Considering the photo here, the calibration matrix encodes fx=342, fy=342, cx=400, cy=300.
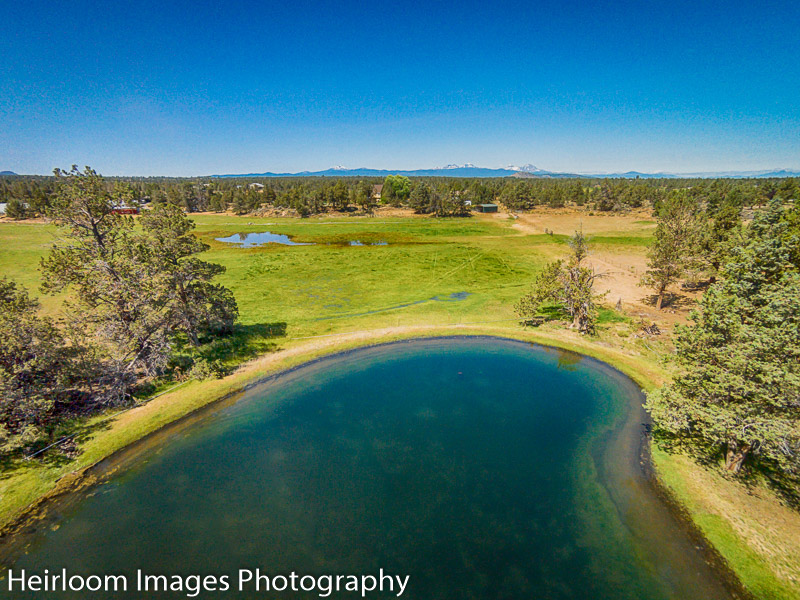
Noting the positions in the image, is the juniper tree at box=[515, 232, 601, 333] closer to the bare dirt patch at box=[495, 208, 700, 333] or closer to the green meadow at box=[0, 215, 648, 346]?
the green meadow at box=[0, 215, 648, 346]

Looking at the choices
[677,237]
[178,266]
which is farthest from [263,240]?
[677,237]

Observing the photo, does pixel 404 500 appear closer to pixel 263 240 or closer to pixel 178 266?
pixel 178 266

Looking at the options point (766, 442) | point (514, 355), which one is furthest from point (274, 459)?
point (766, 442)

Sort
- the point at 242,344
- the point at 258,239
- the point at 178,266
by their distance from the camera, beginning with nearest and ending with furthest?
the point at 178,266 < the point at 242,344 < the point at 258,239

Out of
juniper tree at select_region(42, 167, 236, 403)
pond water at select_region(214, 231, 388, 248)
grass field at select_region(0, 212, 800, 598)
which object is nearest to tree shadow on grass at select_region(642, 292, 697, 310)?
grass field at select_region(0, 212, 800, 598)

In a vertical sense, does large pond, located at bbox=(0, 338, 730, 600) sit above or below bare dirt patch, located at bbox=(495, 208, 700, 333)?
below

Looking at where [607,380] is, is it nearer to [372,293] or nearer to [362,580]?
[362,580]

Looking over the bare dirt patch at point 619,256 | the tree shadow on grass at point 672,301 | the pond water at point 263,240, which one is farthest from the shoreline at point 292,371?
the pond water at point 263,240

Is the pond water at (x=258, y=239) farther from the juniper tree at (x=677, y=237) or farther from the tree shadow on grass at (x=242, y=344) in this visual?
the juniper tree at (x=677, y=237)
